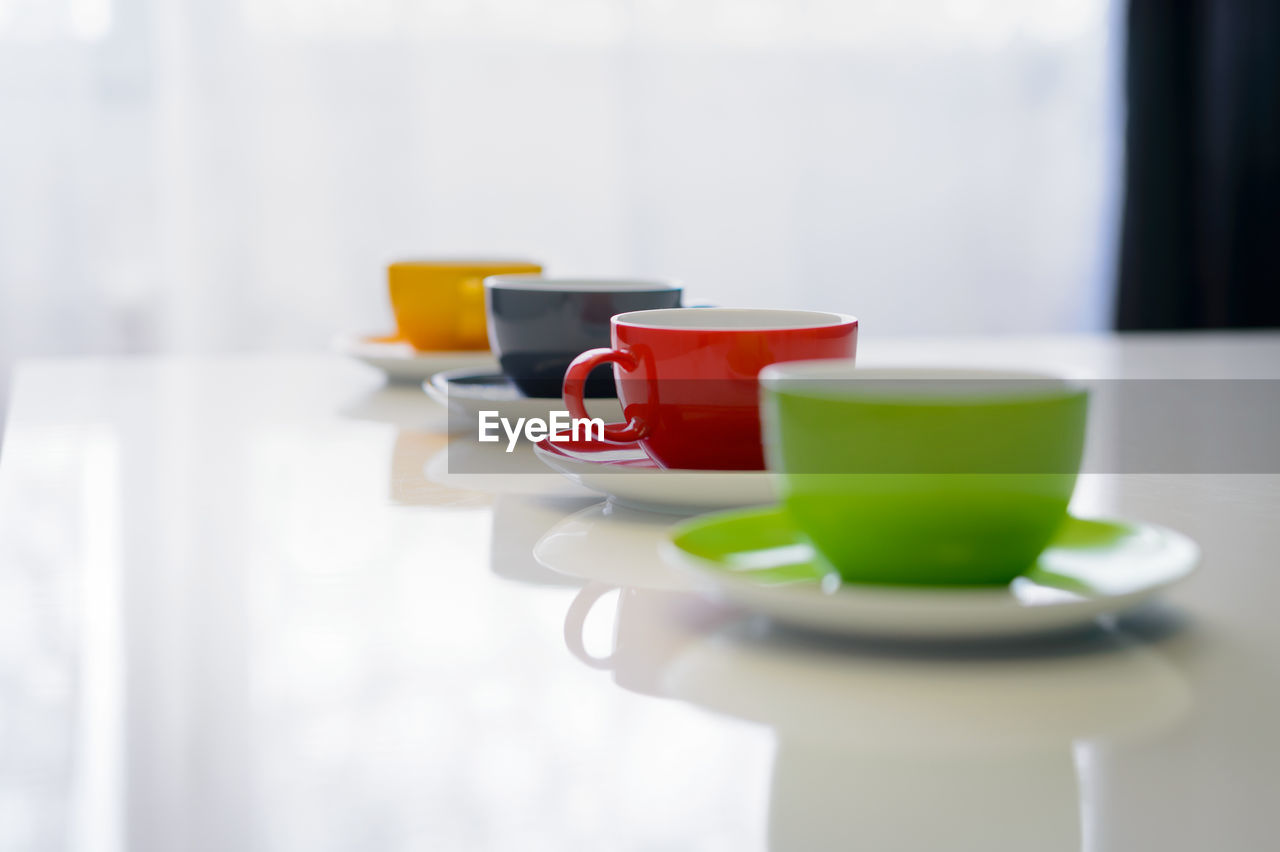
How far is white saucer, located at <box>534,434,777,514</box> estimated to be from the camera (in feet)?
2.16

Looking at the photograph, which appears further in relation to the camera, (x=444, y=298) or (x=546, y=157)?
(x=546, y=157)

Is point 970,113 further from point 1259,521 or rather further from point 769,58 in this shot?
point 1259,521

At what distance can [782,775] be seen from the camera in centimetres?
39

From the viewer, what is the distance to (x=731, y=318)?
754 mm

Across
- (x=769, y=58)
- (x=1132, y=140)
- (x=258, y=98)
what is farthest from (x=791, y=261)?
(x=258, y=98)

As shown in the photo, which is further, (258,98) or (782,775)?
(258,98)

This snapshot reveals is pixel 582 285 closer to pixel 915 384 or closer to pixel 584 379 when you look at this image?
pixel 584 379

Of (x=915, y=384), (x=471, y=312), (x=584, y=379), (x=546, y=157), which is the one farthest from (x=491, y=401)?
(x=546, y=157)

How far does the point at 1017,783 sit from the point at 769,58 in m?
2.76

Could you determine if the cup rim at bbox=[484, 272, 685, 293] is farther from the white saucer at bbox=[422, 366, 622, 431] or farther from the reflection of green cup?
the reflection of green cup

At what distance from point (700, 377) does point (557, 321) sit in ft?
0.92

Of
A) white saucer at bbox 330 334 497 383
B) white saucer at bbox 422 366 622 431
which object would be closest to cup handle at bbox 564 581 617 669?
white saucer at bbox 422 366 622 431

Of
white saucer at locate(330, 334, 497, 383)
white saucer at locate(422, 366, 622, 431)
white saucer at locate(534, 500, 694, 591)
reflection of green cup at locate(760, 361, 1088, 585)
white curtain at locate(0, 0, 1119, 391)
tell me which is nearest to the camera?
reflection of green cup at locate(760, 361, 1088, 585)

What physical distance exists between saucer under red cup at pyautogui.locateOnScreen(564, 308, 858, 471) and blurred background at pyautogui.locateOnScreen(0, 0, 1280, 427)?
2201 mm
